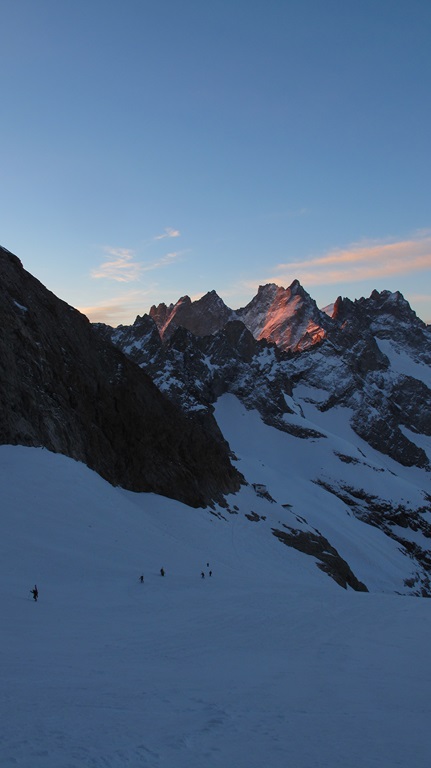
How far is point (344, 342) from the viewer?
179625 mm

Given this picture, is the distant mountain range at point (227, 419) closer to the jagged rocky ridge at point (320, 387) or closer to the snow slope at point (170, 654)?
the jagged rocky ridge at point (320, 387)

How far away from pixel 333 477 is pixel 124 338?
47.9 meters

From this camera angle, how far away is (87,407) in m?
47.4

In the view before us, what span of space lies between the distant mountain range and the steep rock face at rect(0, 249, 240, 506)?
0.14m

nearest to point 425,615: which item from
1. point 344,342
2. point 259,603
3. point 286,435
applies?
point 259,603

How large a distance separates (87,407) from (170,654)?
3274 cm

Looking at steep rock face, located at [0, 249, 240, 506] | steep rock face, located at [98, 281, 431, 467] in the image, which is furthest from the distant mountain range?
steep rock face, located at [98, 281, 431, 467]

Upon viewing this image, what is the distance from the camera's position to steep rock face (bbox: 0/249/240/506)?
123 ft

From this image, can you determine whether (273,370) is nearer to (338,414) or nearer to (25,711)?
(338,414)

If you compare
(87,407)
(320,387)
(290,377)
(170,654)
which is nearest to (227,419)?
(290,377)

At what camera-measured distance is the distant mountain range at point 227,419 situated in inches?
1677

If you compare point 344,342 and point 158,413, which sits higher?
point 344,342

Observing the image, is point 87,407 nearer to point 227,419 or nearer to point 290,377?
point 227,419

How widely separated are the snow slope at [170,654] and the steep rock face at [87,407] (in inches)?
154
